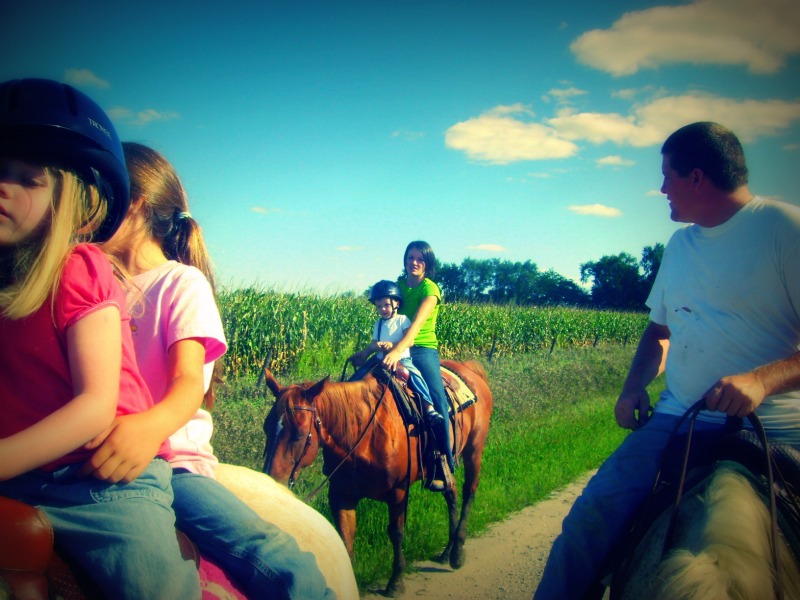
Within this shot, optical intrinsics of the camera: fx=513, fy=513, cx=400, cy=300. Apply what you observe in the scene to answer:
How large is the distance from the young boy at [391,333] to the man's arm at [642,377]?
6.88 ft

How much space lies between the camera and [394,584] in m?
4.20

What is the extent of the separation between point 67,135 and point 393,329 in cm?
410

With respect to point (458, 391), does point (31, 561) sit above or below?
above

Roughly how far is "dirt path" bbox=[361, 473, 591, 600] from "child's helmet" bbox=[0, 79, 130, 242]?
386cm

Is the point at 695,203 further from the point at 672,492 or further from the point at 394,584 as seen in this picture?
the point at 394,584

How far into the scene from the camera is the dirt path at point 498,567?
4.27 meters

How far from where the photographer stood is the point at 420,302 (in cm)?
551

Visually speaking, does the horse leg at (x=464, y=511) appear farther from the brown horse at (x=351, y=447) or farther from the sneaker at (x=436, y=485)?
the sneaker at (x=436, y=485)

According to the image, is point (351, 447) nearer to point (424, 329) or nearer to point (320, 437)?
point (320, 437)

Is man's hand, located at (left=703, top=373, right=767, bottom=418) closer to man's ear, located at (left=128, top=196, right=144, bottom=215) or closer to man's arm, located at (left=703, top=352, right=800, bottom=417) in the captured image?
man's arm, located at (left=703, top=352, right=800, bottom=417)

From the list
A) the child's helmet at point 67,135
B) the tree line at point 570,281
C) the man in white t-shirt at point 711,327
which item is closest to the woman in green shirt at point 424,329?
the man in white t-shirt at point 711,327

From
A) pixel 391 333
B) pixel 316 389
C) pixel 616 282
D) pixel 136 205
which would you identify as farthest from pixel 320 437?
pixel 616 282

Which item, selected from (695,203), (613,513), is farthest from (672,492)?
(695,203)

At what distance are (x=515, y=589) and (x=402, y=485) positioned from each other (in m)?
1.25
